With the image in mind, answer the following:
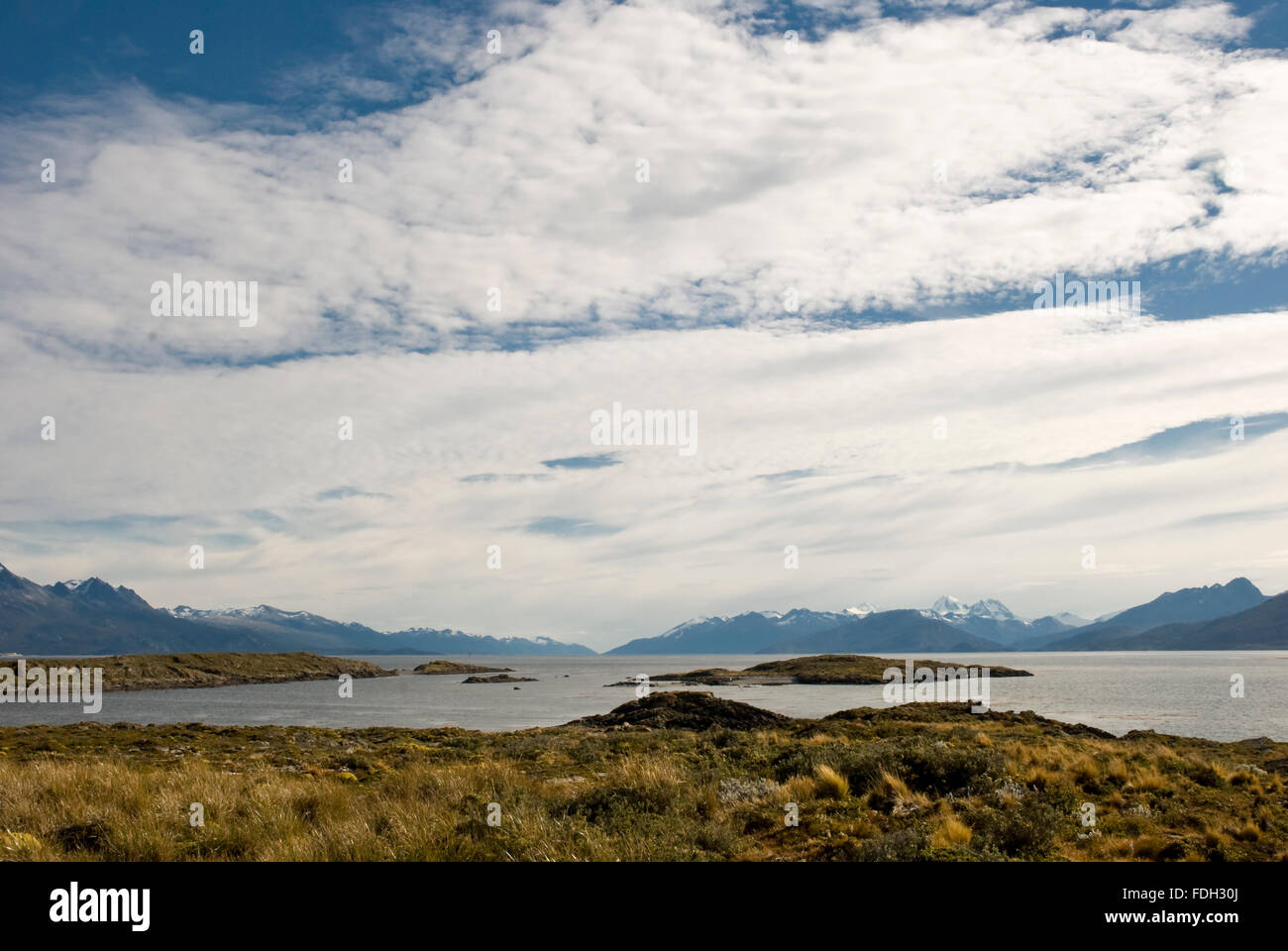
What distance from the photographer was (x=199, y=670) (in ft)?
491

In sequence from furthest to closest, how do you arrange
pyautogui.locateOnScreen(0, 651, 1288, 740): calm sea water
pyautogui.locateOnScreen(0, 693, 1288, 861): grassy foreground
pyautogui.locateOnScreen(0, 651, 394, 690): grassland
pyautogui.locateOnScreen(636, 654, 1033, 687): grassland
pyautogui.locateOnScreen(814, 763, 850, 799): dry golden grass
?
pyautogui.locateOnScreen(0, 651, 394, 690): grassland < pyautogui.locateOnScreen(636, 654, 1033, 687): grassland < pyautogui.locateOnScreen(0, 651, 1288, 740): calm sea water < pyautogui.locateOnScreen(814, 763, 850, 799): dry golden grass < pyautogui.locateOnScreen(0, 693, 1288, 861): grassy foreground

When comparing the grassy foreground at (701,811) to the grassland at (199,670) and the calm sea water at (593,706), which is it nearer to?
the calm sea water at (593,706)

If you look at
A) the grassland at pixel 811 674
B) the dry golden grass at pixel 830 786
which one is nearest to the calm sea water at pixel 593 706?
the grassland at pixel 811 674

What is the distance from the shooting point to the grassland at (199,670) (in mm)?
138575

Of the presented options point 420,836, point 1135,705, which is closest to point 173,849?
point 420,836

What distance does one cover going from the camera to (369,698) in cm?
9956

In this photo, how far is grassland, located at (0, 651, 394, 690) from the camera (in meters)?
139

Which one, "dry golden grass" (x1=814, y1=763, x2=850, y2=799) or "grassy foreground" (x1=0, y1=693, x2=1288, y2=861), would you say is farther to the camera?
"dry golden grass" (x1=814, y1=763, x2=850, y2=799)

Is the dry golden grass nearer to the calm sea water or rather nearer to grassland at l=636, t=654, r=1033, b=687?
the calm sea water

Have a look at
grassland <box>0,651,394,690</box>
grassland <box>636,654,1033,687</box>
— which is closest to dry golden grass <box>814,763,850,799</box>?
grassland <box>636,654,1033,687</box>
